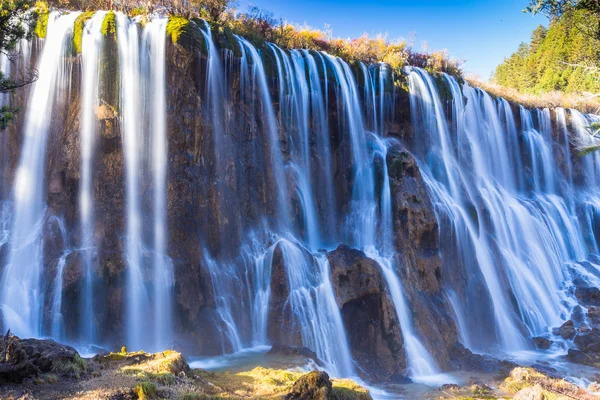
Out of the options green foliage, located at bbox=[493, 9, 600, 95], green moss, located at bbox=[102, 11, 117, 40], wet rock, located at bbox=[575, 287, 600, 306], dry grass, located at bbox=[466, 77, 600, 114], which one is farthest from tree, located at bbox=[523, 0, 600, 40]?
green foliage, located at bbox=[493, 9, 600, 95]

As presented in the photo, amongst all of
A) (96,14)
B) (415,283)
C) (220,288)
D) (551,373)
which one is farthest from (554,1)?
(96,14)

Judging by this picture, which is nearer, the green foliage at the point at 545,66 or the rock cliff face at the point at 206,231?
the rock cliff face at the point at 206,231

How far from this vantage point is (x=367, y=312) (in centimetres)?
1288

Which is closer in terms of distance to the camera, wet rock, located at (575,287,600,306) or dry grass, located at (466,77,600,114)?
wet rock, located at (575,287,600,306)

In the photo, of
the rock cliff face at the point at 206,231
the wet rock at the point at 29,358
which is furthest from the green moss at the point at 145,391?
the rock cliff face at the point at 206,231

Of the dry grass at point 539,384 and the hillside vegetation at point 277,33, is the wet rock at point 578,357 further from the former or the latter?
the hillside vegetation at point 277,33

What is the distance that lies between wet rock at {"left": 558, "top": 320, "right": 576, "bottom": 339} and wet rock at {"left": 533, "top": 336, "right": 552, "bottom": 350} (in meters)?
0.82

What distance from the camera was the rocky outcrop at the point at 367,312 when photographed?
12125 millimetres

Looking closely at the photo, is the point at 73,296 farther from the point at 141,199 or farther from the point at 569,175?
the point at 569,175

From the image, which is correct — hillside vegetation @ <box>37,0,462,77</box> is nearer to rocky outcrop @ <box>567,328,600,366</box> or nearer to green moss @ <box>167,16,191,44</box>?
green moss @ <box>167,16,191,44</box>

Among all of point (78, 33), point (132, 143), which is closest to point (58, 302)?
point (132, 143)

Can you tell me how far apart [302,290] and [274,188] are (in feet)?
13.0

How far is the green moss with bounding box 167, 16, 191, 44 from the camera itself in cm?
1338

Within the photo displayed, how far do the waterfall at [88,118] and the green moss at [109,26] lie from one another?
0.13 metres
